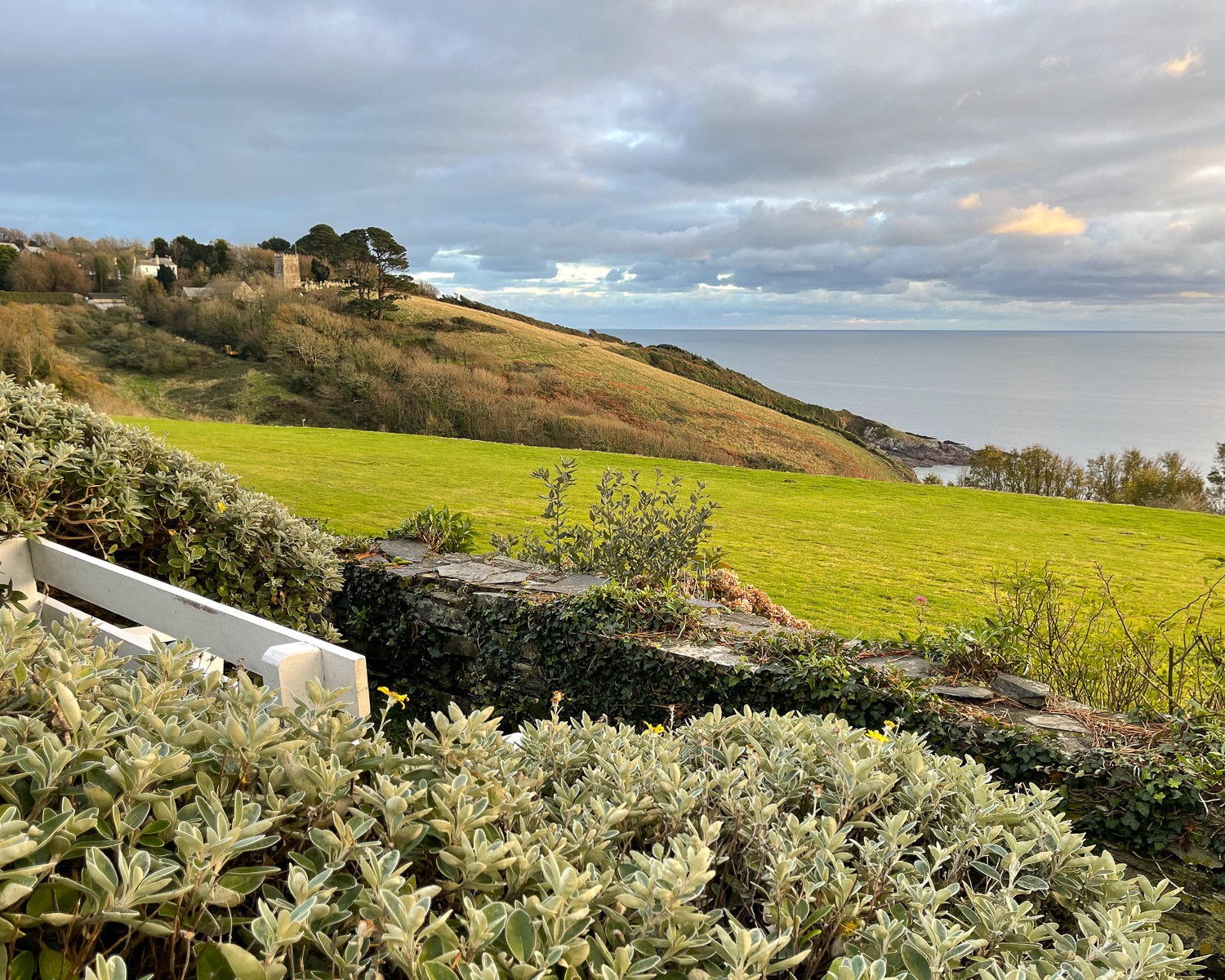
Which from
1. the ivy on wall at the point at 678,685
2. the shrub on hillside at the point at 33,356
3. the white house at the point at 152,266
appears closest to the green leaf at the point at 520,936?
the ivy on wall at the point at 678,685

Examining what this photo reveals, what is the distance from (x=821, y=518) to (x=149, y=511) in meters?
11.2

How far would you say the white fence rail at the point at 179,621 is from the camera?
2.18 m

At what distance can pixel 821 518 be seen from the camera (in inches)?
518

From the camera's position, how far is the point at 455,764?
1.51 meters

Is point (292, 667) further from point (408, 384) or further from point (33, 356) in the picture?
point (33, 356)

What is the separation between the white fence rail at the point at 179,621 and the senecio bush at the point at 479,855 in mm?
480

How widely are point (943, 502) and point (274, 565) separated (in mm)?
14289

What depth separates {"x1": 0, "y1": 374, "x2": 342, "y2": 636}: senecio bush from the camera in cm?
339

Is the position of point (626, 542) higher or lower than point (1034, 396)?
lower

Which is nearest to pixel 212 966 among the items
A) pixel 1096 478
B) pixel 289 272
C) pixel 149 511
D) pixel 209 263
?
pixel 149 511

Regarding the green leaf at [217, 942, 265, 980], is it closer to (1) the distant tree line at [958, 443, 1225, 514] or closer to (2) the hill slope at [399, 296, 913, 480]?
(1) the distant tree line at [958, 443, 1225, 514]

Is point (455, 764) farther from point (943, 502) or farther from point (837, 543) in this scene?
point (943, 502)

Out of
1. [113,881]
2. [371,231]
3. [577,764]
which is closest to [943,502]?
[577,764]

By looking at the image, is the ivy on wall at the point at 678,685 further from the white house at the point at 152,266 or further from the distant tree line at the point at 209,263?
the white house at the point at 152,266
